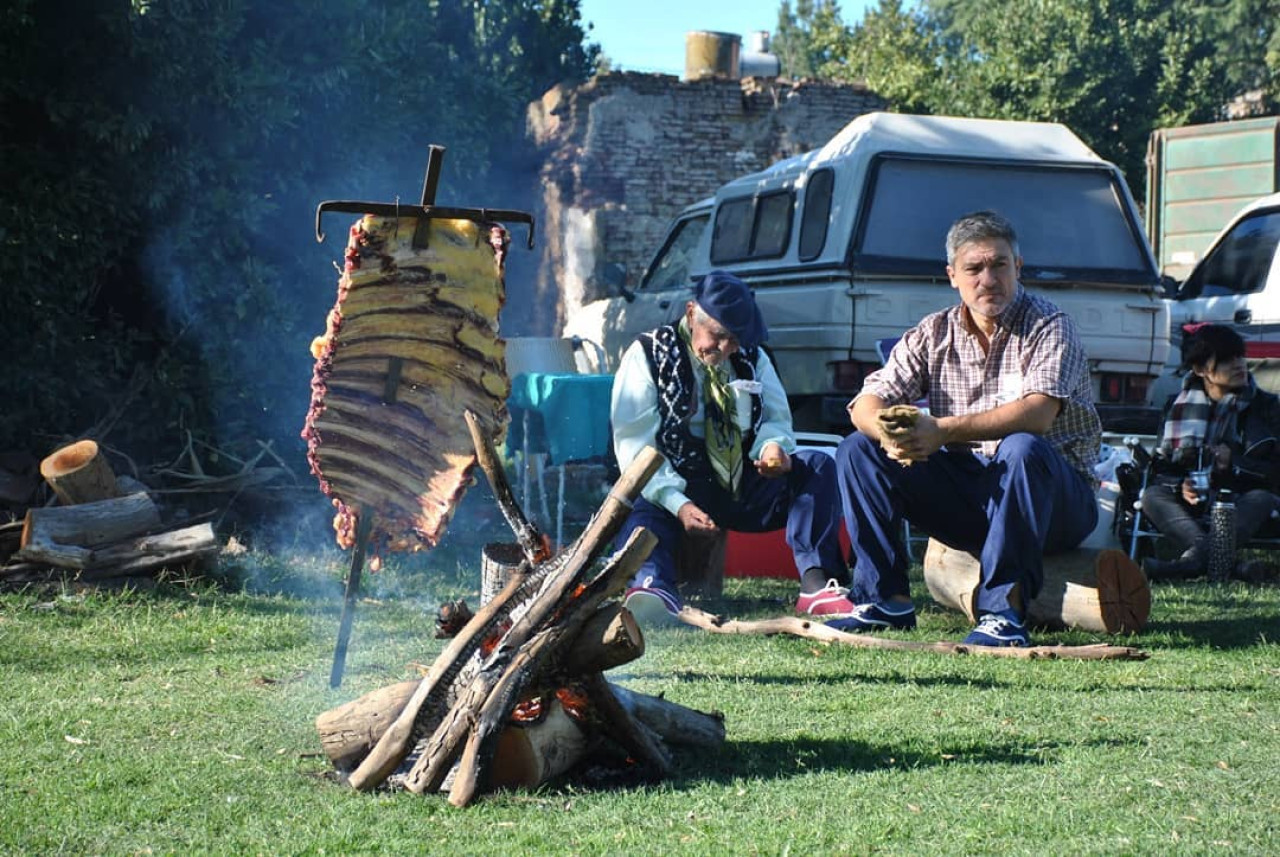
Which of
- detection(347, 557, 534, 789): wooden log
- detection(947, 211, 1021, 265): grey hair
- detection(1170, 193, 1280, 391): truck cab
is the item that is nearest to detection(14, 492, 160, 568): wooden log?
detection(347, 557, 534, 789): wooden log

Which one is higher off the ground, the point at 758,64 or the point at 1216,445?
the point at 758,64

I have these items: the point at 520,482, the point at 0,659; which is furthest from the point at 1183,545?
the point at 0,659

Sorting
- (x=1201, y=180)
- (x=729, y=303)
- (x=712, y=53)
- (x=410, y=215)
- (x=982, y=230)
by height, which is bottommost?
(x=729, y=303)

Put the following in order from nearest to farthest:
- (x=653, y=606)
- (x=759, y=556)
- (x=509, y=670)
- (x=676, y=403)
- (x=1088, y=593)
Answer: (x=509, y=670) → (x=1088, y=593) → (x=653, y=606) → (x=676, y=403) → (x=759, y=556)

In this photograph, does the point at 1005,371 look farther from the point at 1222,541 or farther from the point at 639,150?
the point at 639,150

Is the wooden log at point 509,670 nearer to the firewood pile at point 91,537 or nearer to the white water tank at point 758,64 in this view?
the firewood pile at point 91,537

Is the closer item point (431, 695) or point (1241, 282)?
point (431, 695)

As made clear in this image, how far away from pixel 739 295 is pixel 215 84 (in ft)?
13.3

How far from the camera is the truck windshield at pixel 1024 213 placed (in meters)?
9.80

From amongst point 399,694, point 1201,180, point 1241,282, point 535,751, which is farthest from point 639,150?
point 535,751

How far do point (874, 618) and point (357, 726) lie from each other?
2.73 m

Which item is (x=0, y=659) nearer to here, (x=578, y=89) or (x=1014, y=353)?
(x=1014, y=353)

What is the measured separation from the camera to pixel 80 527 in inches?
291

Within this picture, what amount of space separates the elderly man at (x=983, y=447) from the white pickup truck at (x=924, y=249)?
3.17m
